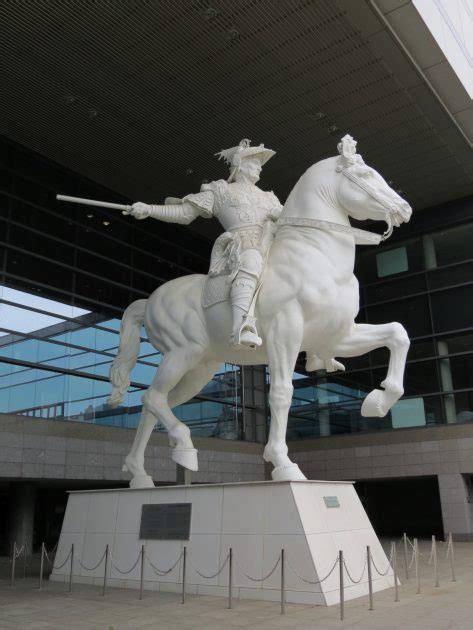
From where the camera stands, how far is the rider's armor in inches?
320

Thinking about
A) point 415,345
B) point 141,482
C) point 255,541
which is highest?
point 415,345

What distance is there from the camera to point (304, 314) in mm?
8078

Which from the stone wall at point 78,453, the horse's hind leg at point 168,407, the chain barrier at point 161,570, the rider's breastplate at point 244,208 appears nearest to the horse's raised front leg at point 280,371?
the horse's hind leg at point 168,407

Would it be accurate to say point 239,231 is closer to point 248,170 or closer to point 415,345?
point 248,170

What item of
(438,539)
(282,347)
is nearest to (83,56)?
(282,347)

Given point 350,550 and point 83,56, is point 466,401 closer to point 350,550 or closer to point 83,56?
point 350,550

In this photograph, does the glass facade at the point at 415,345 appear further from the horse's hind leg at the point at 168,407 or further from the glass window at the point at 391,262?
the horse's hind leg at the point at 168,407

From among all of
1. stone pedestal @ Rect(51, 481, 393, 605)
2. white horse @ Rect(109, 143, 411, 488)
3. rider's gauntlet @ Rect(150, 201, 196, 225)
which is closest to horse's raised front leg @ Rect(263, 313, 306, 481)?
white horse @ Rect(109, 143, 411, 488)

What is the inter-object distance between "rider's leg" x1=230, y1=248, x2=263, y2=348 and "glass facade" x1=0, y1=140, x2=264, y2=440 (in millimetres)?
9070

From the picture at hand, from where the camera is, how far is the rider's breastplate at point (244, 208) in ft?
30.1

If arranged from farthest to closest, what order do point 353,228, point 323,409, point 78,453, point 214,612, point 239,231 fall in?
1. point 323,409
2. point 78,453
3. point 239,231
4. point 353,228
5. point 214,612

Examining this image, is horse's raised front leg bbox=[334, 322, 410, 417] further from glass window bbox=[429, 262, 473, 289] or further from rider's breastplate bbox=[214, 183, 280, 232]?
Result: glass window bbox=[429, 262, 473, 289]

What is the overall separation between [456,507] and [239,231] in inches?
507

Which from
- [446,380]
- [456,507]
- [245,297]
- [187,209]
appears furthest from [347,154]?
[456,507]
